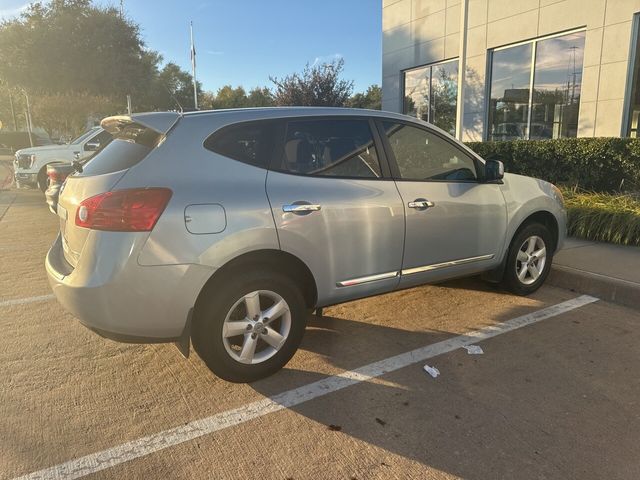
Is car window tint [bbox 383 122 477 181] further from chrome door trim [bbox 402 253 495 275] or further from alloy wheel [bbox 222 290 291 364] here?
alloy wheel [bbox 222 290 291 364]

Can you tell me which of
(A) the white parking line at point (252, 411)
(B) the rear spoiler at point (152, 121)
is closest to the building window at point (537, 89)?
(A) the white parking line at point (252, 411)

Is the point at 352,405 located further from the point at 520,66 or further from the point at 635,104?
the point at 520,66

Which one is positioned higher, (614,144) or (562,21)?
(562,21)

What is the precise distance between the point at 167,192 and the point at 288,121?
1044 millimetres

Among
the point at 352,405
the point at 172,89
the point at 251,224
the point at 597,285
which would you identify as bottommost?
the point at 352,405

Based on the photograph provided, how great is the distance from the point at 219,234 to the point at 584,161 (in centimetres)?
809

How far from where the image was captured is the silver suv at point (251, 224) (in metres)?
2.90

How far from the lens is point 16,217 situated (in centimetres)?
1034

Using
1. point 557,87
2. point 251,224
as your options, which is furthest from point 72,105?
point 251,224

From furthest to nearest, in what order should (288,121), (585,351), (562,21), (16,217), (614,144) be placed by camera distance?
(562,21), (16,217), (614,144), (585,351), (288,121)

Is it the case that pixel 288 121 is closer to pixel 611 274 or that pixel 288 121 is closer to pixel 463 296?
pixel 463 296

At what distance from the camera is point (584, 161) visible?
9000 millimetres

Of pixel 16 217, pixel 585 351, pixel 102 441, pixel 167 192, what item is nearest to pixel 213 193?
pixel 167 192

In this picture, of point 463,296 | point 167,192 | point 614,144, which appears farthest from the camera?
point 614,144
